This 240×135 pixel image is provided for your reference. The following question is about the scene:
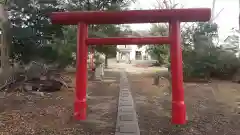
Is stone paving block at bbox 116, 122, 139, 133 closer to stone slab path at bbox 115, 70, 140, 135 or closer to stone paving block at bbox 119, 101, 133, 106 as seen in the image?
stone slab path at bbox 115, 70, 140, 135

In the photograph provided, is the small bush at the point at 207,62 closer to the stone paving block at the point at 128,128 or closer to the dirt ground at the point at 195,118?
the dirt ground at the point at 195,118

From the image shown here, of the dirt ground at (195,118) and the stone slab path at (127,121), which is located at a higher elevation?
the stone slab path at (127,121)

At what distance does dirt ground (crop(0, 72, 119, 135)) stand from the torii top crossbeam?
4.98ft

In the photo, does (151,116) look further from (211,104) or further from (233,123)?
(211,104)

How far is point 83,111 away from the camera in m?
3.57

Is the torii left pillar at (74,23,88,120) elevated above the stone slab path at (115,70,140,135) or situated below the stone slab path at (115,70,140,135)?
above

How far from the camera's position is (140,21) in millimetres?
3275

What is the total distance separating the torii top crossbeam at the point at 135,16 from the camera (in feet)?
9.88

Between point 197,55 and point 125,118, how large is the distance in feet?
24.7

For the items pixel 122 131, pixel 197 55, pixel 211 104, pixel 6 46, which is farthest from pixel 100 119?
pixel 197 55

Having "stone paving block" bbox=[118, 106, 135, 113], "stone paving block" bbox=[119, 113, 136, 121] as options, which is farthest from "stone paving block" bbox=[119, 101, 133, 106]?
"stone paving block" bbox=[119, 113, 136, 121]

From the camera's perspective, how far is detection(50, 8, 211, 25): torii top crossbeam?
3012 mm

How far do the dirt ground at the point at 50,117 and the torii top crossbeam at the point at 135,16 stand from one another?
4.98 ft

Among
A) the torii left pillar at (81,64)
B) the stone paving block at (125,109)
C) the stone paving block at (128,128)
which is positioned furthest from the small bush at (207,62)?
the torii left pillar at (81,64)
